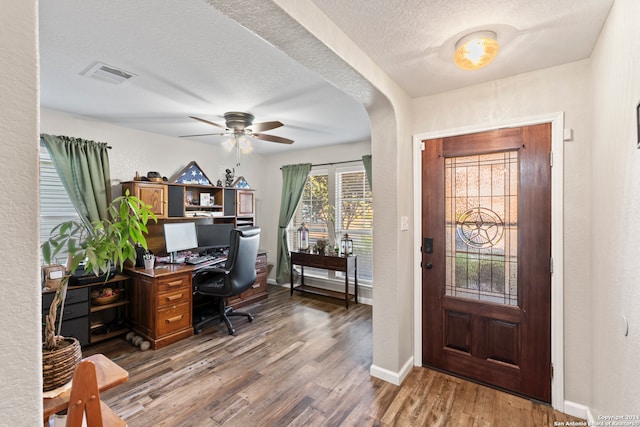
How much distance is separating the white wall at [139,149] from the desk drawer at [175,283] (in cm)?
137

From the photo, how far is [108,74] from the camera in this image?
2219 mm

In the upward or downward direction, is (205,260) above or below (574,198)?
below

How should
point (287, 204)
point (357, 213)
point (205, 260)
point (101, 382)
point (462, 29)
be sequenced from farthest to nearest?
1. point (287, 204)
2. point (357, 213)
3. point (205, 260)
4. point (462, 29)
5. point (101, 382)

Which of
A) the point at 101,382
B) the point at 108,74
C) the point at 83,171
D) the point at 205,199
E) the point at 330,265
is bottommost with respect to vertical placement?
the point at 330,265

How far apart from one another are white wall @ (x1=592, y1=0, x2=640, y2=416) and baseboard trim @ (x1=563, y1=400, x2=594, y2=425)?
156 mm

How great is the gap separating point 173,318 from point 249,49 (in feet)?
8.88

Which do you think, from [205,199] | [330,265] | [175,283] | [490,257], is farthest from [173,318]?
[490,257]

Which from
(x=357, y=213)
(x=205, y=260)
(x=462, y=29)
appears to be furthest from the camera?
(x=357, y=213)

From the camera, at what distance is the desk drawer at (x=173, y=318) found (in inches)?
117

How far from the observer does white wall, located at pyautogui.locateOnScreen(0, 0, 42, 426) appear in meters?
0.57

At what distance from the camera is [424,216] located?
8.25ft

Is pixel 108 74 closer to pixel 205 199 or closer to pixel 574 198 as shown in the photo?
pixel 205 199

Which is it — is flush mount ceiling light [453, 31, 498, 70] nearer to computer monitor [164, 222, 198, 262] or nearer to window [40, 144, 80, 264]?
computer monitor [164, 222, 198, 262]

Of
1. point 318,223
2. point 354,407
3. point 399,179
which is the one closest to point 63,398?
point 354,407
